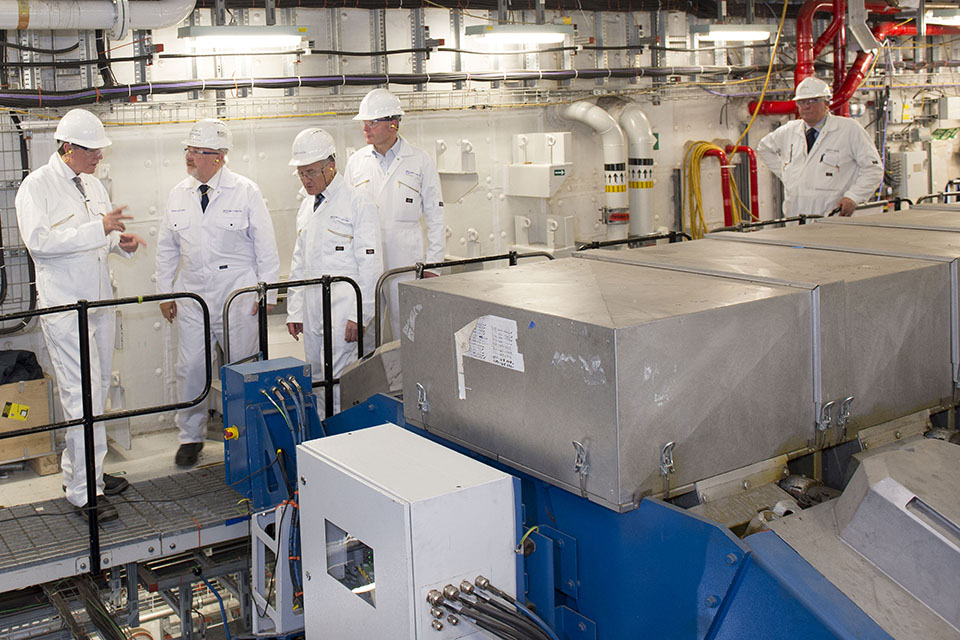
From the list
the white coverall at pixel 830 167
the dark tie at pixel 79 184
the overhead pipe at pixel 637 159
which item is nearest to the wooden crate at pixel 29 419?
the dark tie at pixel 79 184

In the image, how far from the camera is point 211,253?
5.47 meters

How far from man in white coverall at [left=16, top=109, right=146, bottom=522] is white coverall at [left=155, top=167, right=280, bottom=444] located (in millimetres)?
824

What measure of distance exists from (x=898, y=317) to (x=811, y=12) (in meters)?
7.16

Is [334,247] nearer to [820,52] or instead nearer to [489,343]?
[489,343]

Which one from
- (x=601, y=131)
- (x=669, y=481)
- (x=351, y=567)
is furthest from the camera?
(x=601, y=131)

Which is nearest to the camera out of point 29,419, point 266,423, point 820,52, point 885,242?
point 885,242

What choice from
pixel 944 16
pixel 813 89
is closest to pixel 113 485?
pixel 813 89

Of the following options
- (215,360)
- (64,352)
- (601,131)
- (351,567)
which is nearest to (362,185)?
(215,360)

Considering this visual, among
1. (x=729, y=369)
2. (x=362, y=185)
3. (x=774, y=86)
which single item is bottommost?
(x=729, y=369)

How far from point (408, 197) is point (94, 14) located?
196 cm

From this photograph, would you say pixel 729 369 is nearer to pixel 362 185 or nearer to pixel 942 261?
pixel 942 261

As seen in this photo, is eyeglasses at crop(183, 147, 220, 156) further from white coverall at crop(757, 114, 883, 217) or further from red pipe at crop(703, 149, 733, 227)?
red pipe at crop(703, 149, 733, 227)

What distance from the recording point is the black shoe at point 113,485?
4.57m

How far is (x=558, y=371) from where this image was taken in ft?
8.24
